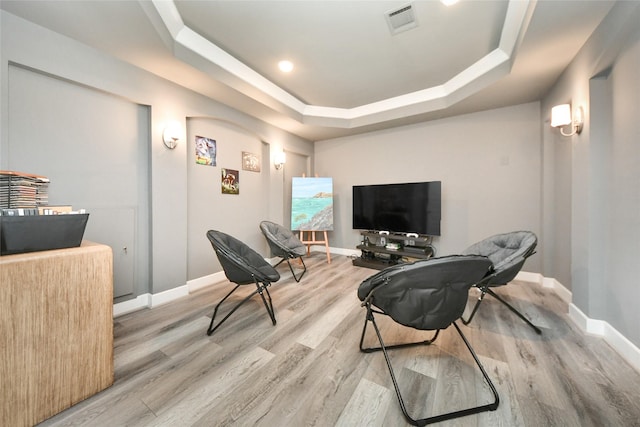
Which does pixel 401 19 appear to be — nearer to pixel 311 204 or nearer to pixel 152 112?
pixel 152 112

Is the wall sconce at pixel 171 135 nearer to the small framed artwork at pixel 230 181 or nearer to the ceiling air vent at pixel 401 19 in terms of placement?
the small framed artwork at pixel 230 181

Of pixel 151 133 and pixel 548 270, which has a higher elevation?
pixel 151 133

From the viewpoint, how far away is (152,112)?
2551 mm

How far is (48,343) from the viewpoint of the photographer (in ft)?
3.96

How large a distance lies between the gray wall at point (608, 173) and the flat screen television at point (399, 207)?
1533 mm

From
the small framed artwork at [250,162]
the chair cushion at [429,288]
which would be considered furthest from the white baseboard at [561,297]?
the small framed artwork at [250,162]

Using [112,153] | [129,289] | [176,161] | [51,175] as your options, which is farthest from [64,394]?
[176,161]

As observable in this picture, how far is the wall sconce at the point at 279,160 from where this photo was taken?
431 cm

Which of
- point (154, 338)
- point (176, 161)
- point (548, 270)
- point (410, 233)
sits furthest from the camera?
point (410, 233)

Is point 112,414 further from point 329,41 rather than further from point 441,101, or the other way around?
point 441,101

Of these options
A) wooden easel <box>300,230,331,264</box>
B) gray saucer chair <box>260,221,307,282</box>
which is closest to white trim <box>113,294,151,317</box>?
gray saucer chair <box>260,221,307,282</box>

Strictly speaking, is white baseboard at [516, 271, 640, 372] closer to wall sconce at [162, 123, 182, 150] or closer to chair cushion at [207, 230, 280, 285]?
chair cushion at [207, 230, 280, 285]

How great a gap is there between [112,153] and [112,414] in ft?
7.51

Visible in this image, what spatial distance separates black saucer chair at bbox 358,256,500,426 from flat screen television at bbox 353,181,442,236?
2.60 m
